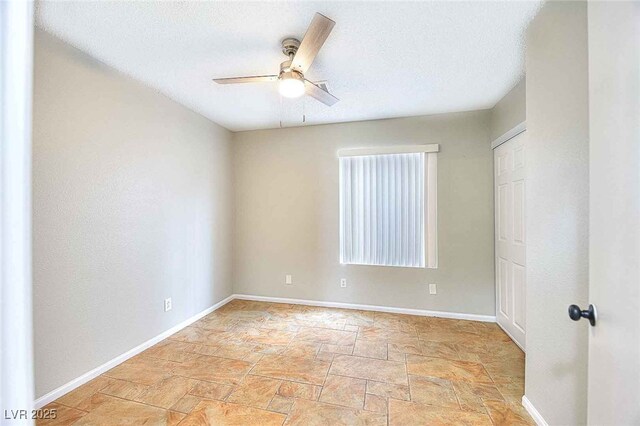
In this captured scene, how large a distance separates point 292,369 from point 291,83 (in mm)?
2138

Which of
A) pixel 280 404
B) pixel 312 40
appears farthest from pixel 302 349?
pixel 312 40

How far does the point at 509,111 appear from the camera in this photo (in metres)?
2.59

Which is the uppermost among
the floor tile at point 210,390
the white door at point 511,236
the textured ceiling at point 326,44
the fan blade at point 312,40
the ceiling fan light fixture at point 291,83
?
the textured ceiling at point 326,44

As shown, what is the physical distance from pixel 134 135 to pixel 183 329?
78.4 inches

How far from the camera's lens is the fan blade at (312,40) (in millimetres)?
1393

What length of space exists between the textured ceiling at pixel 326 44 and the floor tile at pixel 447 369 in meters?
2.40

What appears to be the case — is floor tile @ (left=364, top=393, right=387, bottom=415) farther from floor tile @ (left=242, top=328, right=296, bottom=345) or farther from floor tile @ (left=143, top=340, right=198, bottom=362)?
floor tile @ (left=143, top=340, right=198, bottom=362)

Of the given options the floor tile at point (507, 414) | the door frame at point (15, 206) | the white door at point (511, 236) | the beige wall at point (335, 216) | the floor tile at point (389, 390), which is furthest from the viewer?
the beige wall at point (335, 216)

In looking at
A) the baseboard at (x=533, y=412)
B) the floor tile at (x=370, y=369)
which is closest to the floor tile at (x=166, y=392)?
the floor tile at (x=370, y=369)

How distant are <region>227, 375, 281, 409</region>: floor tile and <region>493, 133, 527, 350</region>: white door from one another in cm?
222

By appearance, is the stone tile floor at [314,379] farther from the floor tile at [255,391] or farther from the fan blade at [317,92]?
the fan blade at [317,92]
